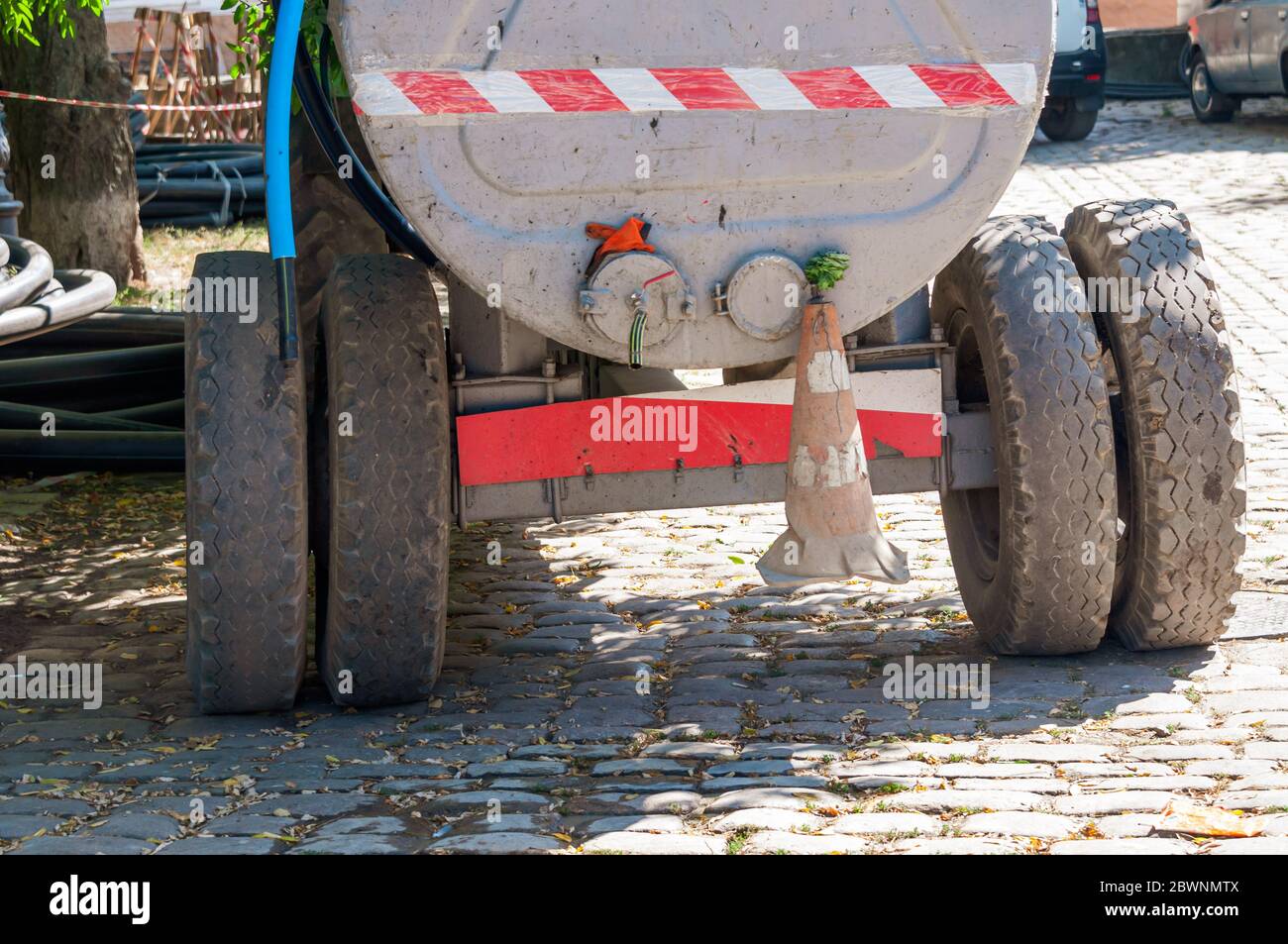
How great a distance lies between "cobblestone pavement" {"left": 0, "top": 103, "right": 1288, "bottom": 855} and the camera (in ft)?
12.3

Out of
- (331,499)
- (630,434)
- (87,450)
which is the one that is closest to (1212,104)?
(87,450)

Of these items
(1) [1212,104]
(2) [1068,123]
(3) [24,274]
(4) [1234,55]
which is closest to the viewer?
(3) [24,274]

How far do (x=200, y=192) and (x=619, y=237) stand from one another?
11778 mm

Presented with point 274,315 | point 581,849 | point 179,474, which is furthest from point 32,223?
point 581,849

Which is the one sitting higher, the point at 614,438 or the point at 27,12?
the point at 27,12

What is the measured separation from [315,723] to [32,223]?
8.01m

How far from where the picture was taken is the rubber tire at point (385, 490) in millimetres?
4477

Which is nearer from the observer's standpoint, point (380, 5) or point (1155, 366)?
point (380, 5)

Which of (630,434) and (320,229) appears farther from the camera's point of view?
(320,229)

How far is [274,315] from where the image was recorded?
181 inches

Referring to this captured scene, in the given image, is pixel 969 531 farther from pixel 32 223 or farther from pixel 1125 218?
pixel 32 223

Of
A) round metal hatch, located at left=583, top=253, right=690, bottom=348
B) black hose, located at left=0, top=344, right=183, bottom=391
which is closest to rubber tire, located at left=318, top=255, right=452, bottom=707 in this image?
round metal hatch, located at left=583, top=253, right=690, bottom=348

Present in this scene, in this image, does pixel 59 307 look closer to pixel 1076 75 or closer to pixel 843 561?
pixel 843 561

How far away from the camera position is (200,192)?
1512cm
